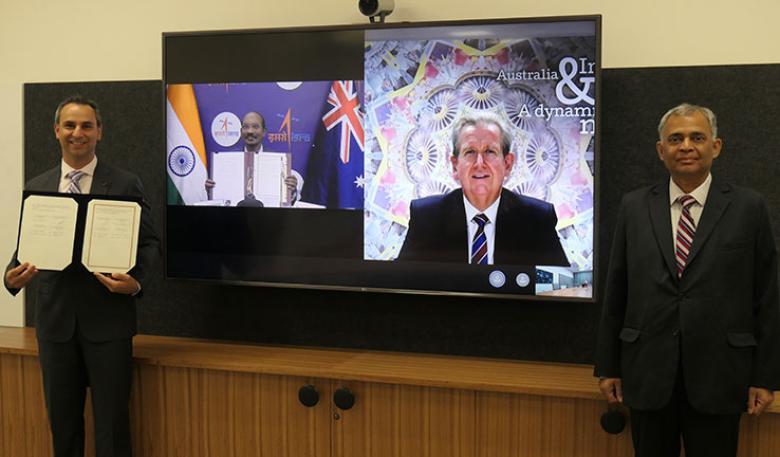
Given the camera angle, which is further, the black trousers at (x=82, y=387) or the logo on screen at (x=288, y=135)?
the logo on screen at (x=288, y=135)

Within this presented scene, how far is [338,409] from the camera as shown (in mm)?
2893

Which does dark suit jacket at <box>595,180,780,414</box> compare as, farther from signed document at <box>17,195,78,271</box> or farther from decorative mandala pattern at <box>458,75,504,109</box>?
signed document at <box>17,195,78,271</box>

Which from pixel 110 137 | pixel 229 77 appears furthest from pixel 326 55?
pixel 110 137

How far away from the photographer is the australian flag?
3.04m

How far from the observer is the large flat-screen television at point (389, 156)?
2.84 m

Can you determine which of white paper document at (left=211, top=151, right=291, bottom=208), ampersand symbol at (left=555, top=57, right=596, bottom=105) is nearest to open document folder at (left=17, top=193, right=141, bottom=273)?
white paper document at (left=211, top=151, right=291, bottom=208)

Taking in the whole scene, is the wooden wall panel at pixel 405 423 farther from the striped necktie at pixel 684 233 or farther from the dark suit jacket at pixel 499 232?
the striped necktie at pixel 684 233

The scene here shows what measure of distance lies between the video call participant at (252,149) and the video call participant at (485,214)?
1.68ft

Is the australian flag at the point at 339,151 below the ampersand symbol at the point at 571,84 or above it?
below

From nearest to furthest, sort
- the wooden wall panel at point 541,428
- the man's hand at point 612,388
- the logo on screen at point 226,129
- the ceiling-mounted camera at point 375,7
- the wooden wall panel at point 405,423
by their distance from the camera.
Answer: the man's hand at point 612,388 → the wooden wall panel at point 541,428 → the wooden wall panel at point 405,423 → the ceiling-mounted camera at point 375,7 → the logo on screen at point 226,129

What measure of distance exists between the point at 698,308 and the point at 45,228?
2.24 metres

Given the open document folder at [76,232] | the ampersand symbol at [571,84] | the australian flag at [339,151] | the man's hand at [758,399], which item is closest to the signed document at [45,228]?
the open document folder at [76,232]

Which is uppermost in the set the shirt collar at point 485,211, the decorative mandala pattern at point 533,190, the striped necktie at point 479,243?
the decorative mandala pattern at point 533,190

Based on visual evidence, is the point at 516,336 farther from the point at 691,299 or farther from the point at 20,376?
the point at 20,376
